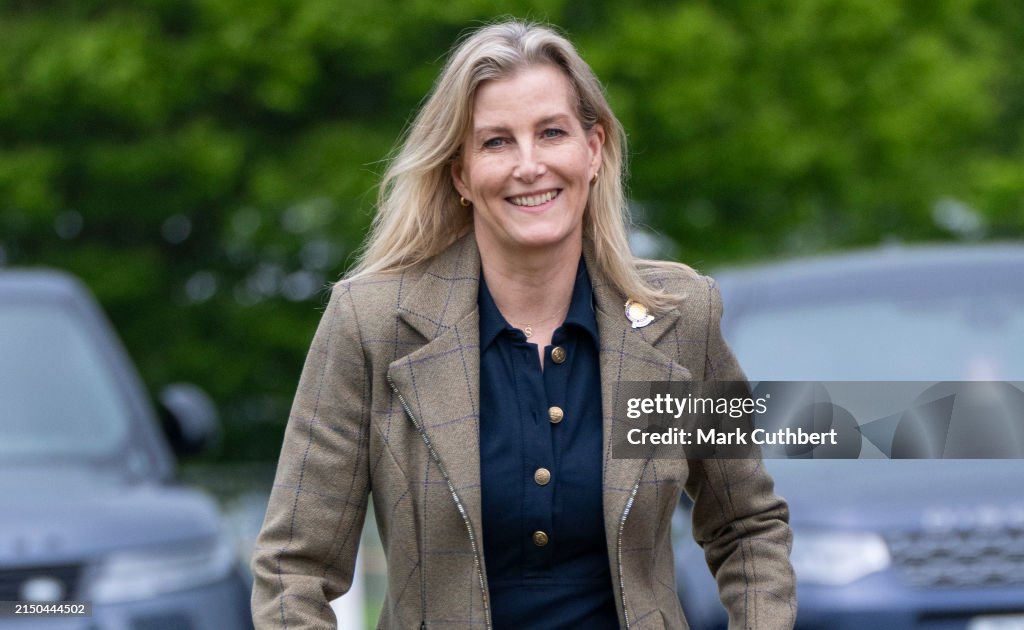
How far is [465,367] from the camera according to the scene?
10.7 ft

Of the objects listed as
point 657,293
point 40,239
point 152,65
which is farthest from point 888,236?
point 657,293

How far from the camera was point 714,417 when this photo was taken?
3.26m

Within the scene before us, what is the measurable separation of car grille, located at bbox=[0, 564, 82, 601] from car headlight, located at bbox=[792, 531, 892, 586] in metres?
2.18

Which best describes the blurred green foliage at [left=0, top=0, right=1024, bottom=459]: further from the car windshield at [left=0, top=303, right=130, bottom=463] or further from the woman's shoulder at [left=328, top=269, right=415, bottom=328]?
the woman's shoulder at [left=328, top=269, right=415, bottom=328]

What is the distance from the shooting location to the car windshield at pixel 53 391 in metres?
6.59

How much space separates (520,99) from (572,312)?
0.40 m

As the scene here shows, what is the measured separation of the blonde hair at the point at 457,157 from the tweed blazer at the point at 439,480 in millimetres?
56

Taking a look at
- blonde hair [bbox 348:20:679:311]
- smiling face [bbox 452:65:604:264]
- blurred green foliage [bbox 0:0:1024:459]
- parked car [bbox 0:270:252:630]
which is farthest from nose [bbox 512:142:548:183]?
blurred green foliage [bbox 0:0:1024:459]

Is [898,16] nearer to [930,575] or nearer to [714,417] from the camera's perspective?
[930,575]

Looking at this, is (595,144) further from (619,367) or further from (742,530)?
(742,530)

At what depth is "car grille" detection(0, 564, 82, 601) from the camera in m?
5.48

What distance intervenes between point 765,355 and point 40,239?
976 cm

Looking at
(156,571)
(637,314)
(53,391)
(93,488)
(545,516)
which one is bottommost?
(545,516)
